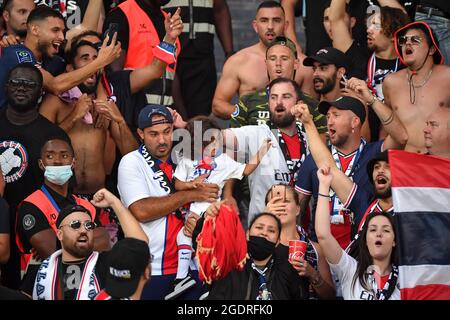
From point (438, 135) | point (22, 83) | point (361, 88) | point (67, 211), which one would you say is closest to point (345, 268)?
point (438, 135)

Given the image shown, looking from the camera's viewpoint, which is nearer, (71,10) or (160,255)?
(160,255)

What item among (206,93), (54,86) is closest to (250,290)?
(54,86)

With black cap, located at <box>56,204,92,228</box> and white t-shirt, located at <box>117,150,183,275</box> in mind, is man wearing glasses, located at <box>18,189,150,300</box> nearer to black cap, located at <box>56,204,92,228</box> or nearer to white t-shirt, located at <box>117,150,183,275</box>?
black cap, located at <box>56,204,92,228</box>

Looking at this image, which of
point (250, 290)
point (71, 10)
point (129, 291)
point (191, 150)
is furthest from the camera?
point (71, 10)

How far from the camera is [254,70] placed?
43.9 feet

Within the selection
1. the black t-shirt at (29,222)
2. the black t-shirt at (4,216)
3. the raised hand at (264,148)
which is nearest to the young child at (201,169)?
the raised hand at (264,148)

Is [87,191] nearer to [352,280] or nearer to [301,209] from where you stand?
[301,209]

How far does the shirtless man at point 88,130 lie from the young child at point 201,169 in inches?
29.6

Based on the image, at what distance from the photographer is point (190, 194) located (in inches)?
444

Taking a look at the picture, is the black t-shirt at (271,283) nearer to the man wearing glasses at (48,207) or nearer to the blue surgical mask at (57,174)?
the man wearing glasses at (48,207)

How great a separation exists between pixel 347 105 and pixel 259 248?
226cm

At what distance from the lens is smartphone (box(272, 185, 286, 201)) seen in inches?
444

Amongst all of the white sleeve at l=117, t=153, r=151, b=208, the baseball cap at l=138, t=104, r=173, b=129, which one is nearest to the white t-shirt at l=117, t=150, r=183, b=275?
the white sleeve at l=117, t=153, r=151, b=208

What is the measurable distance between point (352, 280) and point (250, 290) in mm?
1027
